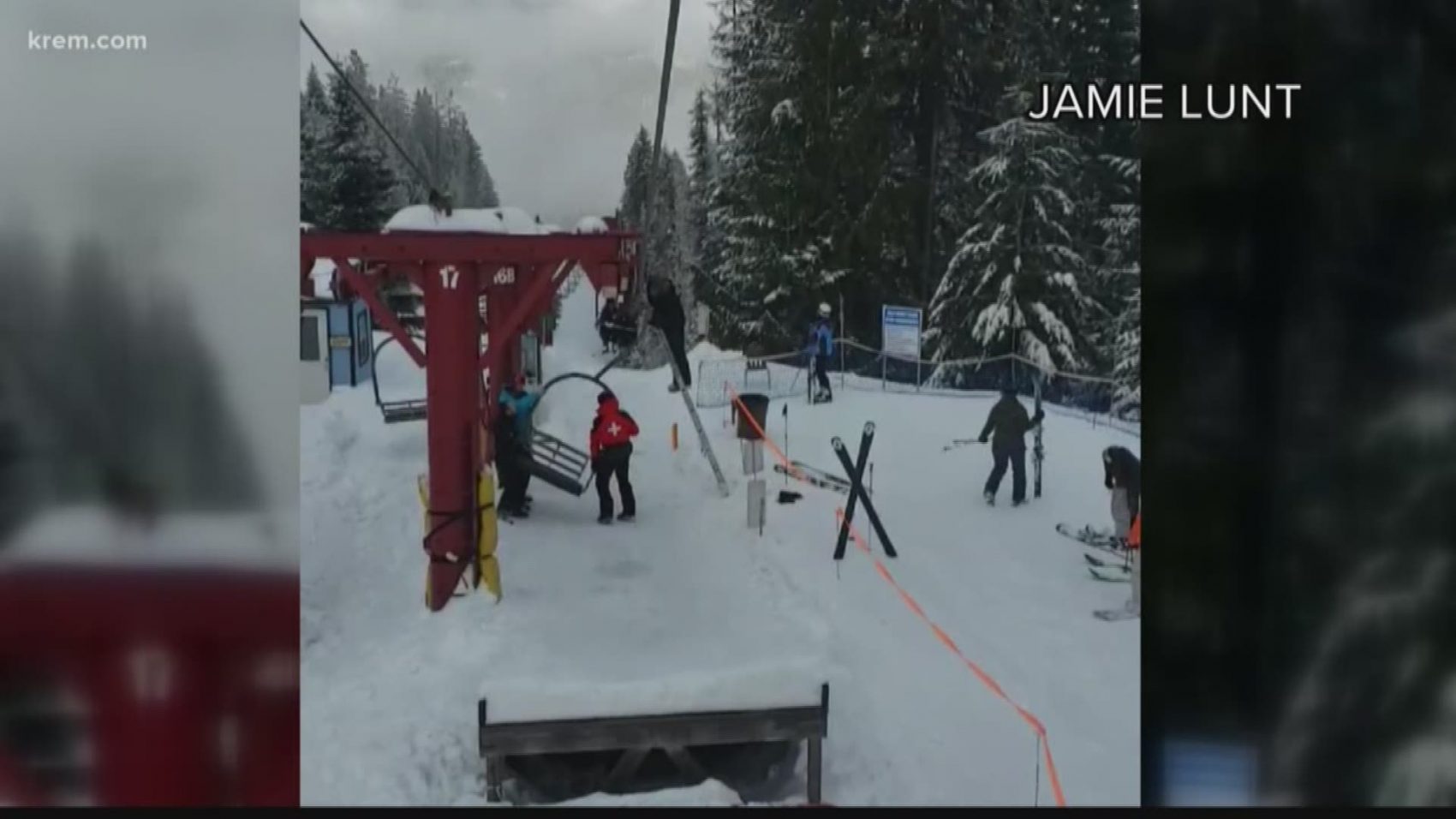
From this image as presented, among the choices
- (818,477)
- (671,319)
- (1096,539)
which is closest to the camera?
(1096,539)

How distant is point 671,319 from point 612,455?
1.65 feet

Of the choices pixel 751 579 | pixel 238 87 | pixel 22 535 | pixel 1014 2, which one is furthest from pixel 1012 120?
pixel 22 535

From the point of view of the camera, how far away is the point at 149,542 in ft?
8.52

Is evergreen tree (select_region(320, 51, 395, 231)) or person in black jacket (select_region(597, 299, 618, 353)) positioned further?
person in black jacket (select_region(597, 299, 618, 353))

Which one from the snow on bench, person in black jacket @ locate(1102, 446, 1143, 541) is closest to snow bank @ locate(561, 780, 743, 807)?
the snow on bench

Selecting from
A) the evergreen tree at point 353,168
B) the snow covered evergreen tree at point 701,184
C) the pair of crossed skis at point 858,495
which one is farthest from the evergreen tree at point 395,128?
the pair of crossed skis at point 858,495

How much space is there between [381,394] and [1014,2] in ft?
6.75

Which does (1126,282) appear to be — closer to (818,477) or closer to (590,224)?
(818,477)

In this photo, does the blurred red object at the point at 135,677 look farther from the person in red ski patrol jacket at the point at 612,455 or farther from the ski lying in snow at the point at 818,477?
the ski lying in snow at the point at 818,477

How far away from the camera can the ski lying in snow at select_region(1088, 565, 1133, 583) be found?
2.77 meters

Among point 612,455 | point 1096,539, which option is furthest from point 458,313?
point 1096,539

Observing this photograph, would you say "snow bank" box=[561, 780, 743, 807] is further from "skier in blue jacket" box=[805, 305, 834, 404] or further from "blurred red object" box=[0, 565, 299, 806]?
"skier in blue jacket" box=[805, 305, 834, 404]

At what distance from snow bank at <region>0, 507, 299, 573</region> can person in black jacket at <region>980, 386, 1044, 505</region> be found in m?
1.91

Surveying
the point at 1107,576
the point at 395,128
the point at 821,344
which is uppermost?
the point at 395,128
